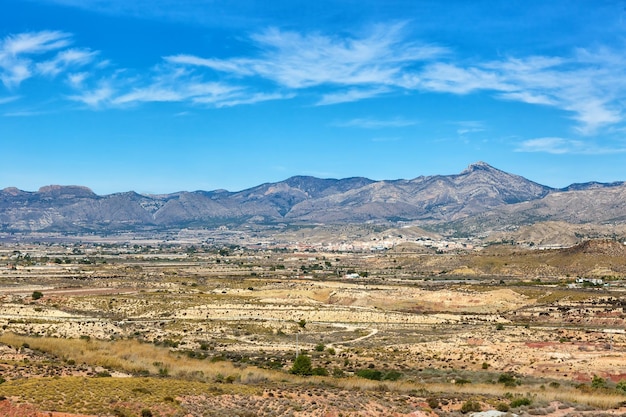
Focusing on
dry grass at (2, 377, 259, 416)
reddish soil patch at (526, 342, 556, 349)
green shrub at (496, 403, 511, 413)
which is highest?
dry grass at (2, 377, 259, 416)

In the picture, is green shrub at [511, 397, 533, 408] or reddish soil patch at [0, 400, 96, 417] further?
green shrub at [511, 397, 533, 408]

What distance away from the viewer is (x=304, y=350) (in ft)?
178

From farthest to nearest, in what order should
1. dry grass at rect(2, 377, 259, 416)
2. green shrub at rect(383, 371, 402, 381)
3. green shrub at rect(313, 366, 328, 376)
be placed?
green shrub at rect(313, 366, 328, 376), green shrub at rect(383, 371, 402, 381), dry grass at rect(2, 377, 259, 416)

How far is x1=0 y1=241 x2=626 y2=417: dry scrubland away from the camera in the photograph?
96.0ft

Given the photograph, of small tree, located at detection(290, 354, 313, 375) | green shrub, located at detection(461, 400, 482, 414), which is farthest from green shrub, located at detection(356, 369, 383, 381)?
green shrub, located at detection(461, 400, 482, 414)

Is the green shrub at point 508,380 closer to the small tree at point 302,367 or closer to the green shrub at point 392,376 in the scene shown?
the green shrub at point 392,376

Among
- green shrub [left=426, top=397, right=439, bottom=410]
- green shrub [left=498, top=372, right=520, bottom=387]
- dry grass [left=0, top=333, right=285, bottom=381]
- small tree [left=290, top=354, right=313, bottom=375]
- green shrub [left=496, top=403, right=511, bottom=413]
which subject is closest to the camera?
green shrub [left=496, top=403, right=511, bottom=413]

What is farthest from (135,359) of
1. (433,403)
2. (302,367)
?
(433,403)

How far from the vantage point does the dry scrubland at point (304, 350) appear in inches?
1152

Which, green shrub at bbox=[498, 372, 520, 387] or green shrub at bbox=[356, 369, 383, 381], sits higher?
green shrub at bbox=[356, 369, 383, 381]

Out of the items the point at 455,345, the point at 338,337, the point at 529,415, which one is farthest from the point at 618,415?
the point at 338,337

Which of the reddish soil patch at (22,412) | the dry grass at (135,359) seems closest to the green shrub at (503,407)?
the dry grass at (135,359)

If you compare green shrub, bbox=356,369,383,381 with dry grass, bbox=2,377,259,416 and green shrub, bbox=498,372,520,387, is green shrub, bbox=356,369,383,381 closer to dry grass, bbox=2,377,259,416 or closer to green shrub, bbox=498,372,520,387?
green shrub, bbox=498,372,520,387

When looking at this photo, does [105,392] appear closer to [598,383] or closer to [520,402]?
[520,402]
